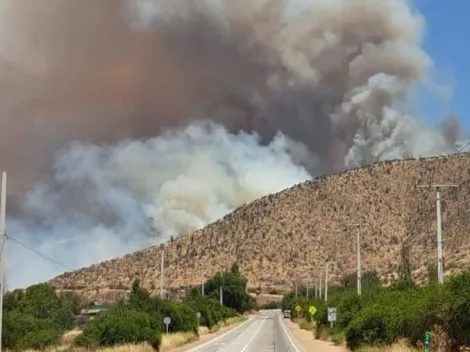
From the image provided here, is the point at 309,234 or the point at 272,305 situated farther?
the point at 272,305

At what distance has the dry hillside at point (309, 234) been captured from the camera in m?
132

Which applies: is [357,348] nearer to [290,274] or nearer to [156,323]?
[156,323]

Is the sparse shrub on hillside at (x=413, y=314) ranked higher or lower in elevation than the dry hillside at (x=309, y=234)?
lower

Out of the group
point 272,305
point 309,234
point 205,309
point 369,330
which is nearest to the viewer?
point 369,330

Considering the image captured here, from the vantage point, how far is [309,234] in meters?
144

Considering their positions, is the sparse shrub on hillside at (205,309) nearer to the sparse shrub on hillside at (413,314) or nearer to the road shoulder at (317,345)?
the road shoulder at (317,345)

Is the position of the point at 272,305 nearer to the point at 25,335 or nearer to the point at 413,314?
the point at 25,335

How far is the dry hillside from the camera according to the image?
132000mm

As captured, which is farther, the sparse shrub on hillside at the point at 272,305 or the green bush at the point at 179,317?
the sparse shrub on hillside at the point at 272,305

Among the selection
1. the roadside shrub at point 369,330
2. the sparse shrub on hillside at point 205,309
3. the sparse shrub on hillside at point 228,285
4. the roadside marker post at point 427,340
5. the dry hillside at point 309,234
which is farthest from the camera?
the sparse shrub on hillside at point 228,285

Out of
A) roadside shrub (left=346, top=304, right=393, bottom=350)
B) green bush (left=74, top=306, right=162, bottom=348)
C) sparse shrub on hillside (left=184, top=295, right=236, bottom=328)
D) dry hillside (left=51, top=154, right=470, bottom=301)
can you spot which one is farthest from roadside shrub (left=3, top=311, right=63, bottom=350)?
dry hillside (left=51, top=154, right=470, bottom=301)

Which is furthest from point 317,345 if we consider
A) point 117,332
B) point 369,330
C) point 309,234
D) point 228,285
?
point 309,234

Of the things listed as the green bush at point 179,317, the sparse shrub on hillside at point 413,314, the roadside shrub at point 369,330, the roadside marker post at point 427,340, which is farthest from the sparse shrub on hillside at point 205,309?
the roadside marker post at point 427,340

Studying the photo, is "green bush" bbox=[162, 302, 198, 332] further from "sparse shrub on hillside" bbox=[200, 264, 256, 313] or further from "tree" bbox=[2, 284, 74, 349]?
"sparse shrub on hillside" bbox=[200, 264, 256, 313]
